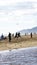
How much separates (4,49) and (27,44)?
8630mm

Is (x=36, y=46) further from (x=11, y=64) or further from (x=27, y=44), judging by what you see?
(x=11, y=64)

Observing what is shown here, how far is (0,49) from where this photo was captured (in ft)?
242

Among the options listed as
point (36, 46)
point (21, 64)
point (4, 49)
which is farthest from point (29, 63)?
point (36, 46)

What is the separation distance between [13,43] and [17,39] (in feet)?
27.8

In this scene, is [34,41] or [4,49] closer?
[4,49]

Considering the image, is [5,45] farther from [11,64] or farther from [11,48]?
[11,64]

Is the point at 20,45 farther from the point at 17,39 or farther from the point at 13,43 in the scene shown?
the point at 17,39

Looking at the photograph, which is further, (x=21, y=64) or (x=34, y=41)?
(x=34, y=41)

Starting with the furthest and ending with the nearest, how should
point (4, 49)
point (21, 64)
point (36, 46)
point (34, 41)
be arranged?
1. point (34, 41)
2. point (36, 46)
3. point (4, 49)
4. point (21, 64)

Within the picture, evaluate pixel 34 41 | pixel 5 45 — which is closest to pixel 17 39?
pixel 34 41

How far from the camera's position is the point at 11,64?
145ft

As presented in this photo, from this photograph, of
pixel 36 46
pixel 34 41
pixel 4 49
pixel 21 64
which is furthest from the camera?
pixel 34 41

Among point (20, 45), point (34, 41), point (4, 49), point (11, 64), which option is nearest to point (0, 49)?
point (4, 49)

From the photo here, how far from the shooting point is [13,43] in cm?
8112
